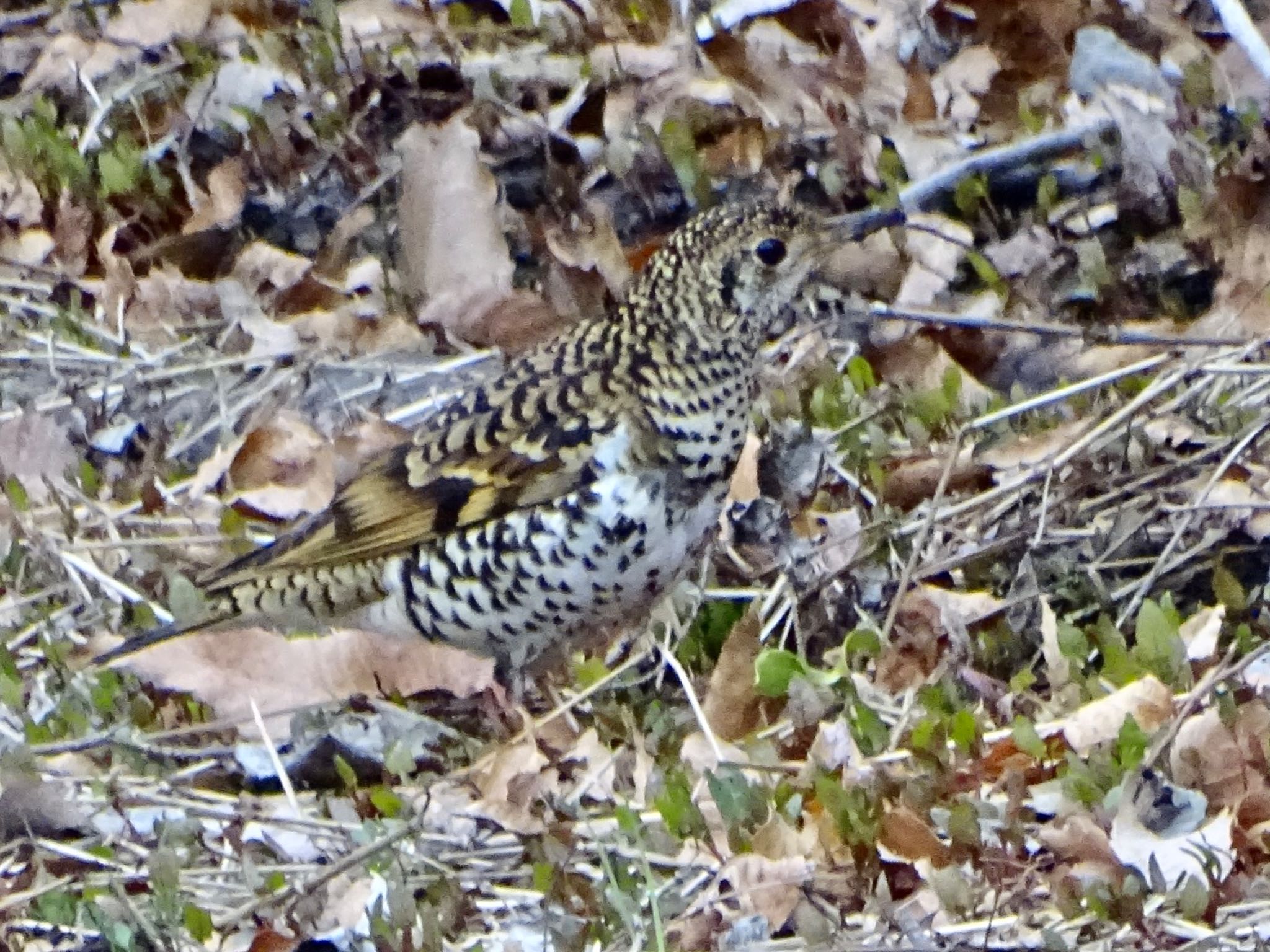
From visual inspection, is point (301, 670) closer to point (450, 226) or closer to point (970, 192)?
point (450, 226)

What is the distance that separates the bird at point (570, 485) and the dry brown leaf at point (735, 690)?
0.23 m

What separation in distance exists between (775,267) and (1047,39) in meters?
2.33

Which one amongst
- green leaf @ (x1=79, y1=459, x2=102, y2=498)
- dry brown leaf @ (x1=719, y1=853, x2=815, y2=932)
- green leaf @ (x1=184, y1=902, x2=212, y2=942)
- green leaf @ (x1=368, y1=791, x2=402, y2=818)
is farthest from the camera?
green leaf @ (x1=79, y1=459, x2=102, y2=498)

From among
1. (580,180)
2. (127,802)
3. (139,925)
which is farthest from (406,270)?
(139,925)

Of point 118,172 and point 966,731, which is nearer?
point 966,731

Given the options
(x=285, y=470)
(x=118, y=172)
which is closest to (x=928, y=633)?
(x=285, y=470)

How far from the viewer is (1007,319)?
5527mm

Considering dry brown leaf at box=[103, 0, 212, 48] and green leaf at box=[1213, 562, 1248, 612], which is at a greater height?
dry brown leaf at box=[103, 0, 212, 48]

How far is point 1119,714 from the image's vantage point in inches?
155

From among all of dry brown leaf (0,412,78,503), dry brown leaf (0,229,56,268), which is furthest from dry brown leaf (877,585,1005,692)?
dry brown leaf (0,229,56,268)

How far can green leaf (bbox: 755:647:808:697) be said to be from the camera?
445 centimetres

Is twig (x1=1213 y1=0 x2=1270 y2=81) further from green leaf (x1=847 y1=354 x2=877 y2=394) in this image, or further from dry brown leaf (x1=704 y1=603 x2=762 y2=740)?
dry brown leaf (x1=704 y1=603 x2=762 y2=740)

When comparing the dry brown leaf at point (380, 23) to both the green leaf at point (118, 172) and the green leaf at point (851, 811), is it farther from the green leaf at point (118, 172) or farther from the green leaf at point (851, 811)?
the green leaf at point (851, 811)

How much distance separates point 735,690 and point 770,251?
1045mm
